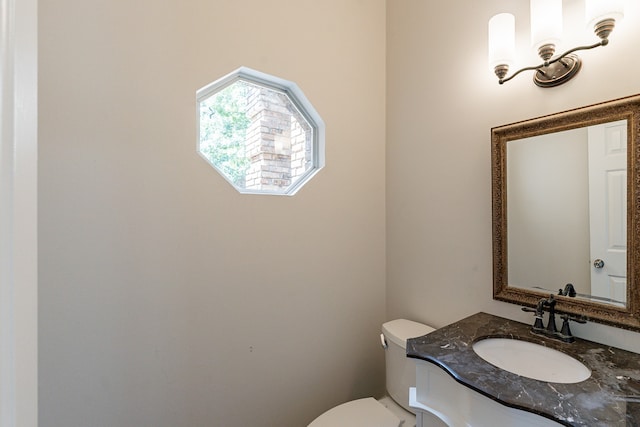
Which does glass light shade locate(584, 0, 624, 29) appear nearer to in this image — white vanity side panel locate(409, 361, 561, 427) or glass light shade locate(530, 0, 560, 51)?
glass light shade locate(530, 0, 560, 51)

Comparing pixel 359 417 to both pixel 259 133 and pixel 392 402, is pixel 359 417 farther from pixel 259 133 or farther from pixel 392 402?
pixel 259 133

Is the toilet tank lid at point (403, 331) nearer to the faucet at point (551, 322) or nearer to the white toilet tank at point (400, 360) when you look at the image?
the white toilet tank at point (400, 360)

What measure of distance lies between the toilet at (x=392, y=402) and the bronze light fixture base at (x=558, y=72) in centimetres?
123

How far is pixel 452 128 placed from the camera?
150cm

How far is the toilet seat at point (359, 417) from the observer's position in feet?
4.33

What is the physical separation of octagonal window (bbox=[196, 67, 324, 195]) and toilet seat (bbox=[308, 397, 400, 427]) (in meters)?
1.09

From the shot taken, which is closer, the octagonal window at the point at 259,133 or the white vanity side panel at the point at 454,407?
the white vanity side panel at the point at 454,407

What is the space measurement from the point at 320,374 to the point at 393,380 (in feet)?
1.31

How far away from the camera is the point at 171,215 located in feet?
4.03

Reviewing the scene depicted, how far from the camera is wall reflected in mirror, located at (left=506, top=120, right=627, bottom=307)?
100 cm

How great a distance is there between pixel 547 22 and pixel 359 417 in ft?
5.80

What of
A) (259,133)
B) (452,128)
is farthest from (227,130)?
(452,128)

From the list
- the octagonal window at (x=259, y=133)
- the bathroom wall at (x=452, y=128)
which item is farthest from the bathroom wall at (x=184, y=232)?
the bathroom wall at (x=452, y=128)

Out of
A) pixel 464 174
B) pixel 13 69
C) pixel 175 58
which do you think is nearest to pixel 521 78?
pixel 464 174
